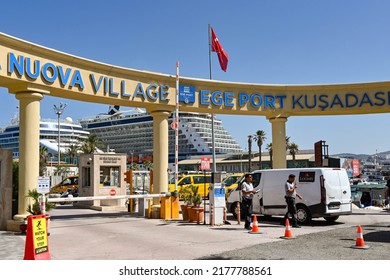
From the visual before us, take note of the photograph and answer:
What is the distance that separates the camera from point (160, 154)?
1723 cm

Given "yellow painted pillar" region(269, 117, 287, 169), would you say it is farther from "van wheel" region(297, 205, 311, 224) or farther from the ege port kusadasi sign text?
"van wheel" region(297, 205, 311, 224)

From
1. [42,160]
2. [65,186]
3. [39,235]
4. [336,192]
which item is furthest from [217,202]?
[42,160]

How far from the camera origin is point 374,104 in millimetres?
18875

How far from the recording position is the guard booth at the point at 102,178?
74.1 feet

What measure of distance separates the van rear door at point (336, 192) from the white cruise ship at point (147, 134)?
4036 inches

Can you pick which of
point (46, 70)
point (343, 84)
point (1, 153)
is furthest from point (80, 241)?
point (343, 84)

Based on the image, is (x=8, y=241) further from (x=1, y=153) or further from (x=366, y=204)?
(x=366, y=204)

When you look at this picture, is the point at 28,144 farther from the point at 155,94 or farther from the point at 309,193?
the point at 309,193

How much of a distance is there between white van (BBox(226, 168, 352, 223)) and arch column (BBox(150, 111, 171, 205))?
3628 mm

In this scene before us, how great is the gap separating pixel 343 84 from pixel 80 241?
13.3 meters

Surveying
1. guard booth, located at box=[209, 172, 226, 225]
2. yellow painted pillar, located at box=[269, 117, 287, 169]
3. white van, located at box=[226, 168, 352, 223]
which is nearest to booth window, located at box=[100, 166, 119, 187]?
yellow painted pillar, located at box=[269, 117, 287, 169]

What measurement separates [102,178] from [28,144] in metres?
10.0

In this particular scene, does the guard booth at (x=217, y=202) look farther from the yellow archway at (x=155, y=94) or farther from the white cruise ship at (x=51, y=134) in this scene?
the white cruise ship at (x=51, y=134)

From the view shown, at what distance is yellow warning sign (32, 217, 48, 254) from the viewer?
26.6ft
